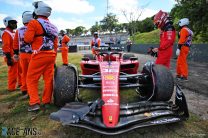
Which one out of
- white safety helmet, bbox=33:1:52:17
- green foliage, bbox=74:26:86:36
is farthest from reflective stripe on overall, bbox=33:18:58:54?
green foliage, bbox=74:26:86:36

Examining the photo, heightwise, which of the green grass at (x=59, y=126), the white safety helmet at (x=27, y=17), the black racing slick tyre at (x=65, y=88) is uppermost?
the white safety helmet at (x=27, y=17)

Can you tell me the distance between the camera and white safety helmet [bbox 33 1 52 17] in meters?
5.45

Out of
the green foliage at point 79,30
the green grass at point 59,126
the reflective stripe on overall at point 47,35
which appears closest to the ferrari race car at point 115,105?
the green grass at point 59,126

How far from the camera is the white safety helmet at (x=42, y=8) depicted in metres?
5.45

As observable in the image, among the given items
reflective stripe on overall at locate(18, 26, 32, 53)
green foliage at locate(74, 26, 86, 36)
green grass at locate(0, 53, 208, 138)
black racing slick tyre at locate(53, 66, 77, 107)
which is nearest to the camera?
green grass at locate(0, 53, 208, 138)

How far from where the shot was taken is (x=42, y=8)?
5.46 meters

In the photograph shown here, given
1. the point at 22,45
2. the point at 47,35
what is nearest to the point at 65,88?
the point at 47,35

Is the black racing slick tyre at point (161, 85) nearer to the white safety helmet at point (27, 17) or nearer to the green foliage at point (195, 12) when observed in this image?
the white safety helmet at point (27, 17)

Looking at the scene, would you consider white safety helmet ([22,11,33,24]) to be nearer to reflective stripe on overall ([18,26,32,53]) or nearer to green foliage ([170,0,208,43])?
reflective stripe on overall ([18,26,32,53])

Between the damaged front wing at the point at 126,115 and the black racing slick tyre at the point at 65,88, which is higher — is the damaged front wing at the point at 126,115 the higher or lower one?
the lower one

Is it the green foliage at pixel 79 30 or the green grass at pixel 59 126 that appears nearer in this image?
the green grass at pixel 59 126

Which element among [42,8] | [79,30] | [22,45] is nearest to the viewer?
[42,8]

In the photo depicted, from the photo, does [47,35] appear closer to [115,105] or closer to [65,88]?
[65,88]

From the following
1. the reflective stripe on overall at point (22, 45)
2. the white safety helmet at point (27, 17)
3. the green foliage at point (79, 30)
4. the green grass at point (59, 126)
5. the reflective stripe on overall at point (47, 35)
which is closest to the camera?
the green grass at point (59, 126)
